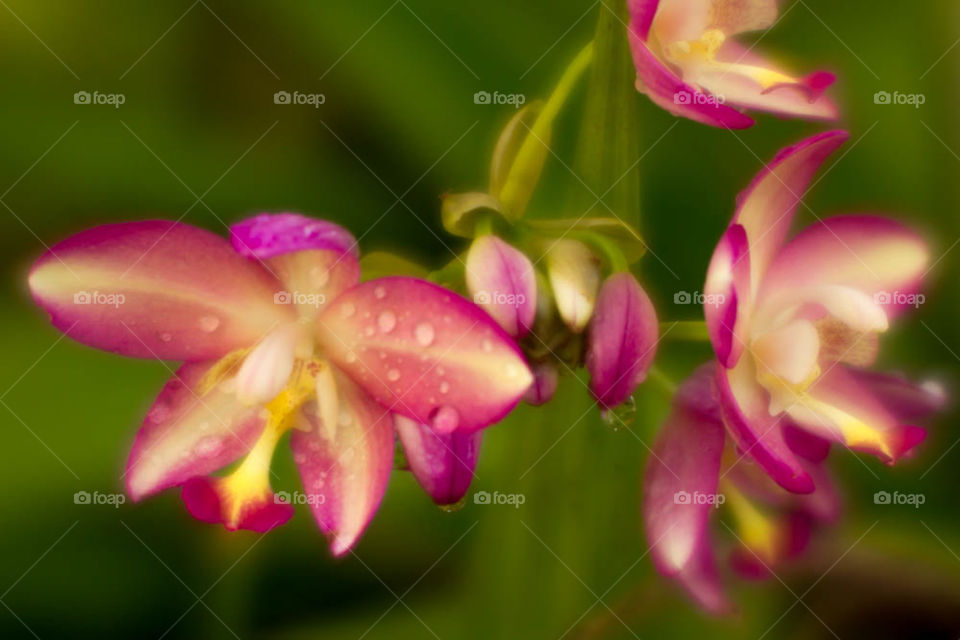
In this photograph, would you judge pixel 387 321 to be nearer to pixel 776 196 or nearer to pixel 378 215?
pixel 776 196

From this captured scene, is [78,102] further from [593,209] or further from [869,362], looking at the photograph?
[869,362]

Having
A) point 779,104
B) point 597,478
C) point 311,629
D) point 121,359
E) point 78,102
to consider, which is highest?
point 78,102

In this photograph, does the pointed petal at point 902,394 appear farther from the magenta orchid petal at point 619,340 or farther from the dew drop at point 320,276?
the dew drop at point 320,276

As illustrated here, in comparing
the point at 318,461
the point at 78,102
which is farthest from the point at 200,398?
the point at 78,102

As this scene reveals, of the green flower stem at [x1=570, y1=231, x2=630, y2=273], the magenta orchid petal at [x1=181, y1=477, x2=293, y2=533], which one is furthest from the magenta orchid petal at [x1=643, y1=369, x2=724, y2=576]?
the magenta orchid petal at [x1=181, y1=477, x2=293, y2=533]

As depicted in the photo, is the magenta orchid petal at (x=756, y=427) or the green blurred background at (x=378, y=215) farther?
the green blurred background at (x=378, y=215)

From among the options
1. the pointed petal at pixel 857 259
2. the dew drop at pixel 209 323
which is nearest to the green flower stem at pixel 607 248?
the pointed petal at pixel 857 259

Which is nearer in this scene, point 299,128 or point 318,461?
point 318,461
